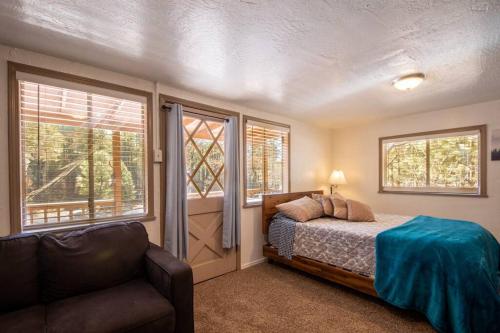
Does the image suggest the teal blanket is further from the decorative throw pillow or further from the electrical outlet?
the electrical outlet

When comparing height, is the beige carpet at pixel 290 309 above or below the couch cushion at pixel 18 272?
below

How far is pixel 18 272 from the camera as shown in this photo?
1518mm

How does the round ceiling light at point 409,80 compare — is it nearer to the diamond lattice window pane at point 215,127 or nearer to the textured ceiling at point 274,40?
the textured ceiling at point 274,40

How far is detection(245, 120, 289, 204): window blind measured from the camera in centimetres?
349

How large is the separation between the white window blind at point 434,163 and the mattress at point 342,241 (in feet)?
3.37

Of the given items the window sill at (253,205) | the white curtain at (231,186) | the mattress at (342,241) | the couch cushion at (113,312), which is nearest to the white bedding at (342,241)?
the mattress at (342,241)

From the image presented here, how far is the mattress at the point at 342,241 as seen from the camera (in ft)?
7.95

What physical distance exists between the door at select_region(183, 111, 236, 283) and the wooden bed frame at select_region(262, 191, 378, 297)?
0.59 metres

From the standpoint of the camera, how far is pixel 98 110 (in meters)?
2.22

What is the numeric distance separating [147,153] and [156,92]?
2.15 ft

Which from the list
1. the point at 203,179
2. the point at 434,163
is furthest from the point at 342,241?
the point at 434,163

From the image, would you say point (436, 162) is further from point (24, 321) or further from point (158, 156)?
point (24, 321)

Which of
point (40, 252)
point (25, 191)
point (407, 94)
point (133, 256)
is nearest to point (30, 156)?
point (25, 191)

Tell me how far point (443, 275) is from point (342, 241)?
89 cm
